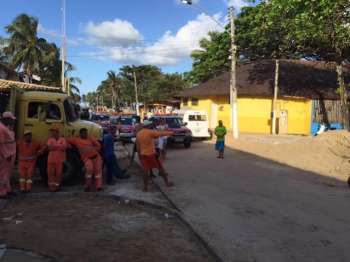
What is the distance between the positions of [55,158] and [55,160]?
0.16 feet

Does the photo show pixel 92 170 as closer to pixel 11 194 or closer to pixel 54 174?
pixel 54 174

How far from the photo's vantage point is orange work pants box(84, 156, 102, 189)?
11180 mm

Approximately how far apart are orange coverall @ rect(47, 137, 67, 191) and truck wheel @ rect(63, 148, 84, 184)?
79cm

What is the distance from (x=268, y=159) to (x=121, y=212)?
10248 mm

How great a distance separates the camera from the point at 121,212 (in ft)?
30.5

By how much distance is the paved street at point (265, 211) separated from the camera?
6676 mm

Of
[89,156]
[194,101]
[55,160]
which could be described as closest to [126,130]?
[194,101]

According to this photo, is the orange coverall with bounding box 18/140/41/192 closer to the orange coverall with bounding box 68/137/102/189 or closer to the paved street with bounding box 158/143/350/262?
the orange coverall with bounding box 68/137/102/189

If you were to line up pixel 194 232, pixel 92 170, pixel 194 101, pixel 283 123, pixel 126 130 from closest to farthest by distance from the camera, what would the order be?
pixel 194 232 < pixel 92 170 < pixel 126 130 < pixel 283 123 < pixel 194 101

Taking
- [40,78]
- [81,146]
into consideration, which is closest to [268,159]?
[81,146]

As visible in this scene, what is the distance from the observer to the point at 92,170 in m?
11.2

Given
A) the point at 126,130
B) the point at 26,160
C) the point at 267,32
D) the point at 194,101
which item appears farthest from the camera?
the point at 194,101

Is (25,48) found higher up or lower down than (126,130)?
higher up

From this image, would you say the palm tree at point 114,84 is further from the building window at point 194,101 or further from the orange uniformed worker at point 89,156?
the orange uniformed worker at point 89,156
